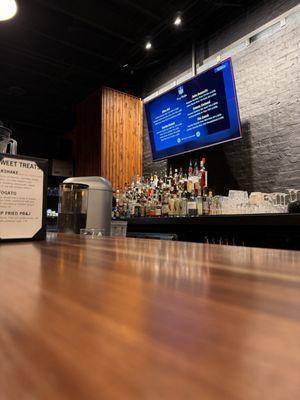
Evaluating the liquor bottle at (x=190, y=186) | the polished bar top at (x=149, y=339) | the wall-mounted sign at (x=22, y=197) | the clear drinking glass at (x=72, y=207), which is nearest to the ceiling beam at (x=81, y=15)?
the liquor bottle at (x=190, y=186)

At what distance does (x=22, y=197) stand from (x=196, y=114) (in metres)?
3.11

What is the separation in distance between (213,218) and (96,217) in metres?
0.88

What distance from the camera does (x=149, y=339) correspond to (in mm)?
147

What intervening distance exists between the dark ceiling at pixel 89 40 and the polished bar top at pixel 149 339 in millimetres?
4041

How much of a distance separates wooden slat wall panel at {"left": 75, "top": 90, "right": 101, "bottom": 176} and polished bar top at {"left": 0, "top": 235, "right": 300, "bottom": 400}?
4.72 meters

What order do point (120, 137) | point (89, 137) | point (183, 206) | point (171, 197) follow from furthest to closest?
1. point (89, 137)
2. point (120, 137)
3. point (171, 197)
4. point (183, 206)

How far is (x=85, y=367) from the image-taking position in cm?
12

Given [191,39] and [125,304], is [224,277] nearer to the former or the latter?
[125,304]

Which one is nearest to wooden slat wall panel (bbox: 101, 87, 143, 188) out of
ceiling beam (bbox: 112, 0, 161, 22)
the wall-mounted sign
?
ceiling beam (bbox: 112, 0, 161, 22)

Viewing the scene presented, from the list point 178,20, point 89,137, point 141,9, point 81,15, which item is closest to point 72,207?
point 141,9

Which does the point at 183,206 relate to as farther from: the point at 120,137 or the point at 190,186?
the point at 120,137

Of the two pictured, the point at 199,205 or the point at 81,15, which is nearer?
the point at 199,205

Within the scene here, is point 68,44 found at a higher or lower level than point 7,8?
higher

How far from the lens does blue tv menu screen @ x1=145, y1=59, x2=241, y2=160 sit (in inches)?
132
